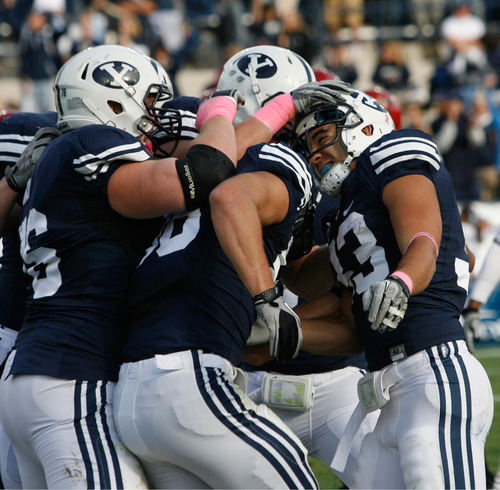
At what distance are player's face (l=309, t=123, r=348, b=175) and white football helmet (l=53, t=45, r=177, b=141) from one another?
0.63 m

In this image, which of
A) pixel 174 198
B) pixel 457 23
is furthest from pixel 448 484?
pixel 457 23

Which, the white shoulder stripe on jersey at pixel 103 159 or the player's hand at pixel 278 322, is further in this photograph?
the white shoulder stripe on jersey at pixel 103 159

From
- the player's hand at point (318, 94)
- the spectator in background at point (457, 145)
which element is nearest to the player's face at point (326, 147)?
the player's hand at point (318, 94)

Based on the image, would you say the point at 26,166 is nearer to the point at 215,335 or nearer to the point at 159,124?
the point at 159,124

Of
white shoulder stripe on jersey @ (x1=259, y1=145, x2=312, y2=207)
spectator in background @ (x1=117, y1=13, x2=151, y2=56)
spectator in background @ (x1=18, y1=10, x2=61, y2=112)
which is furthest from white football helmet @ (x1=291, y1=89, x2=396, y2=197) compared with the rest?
spectator in background @ (x1=117, y1=13, x2=151, y2=56)

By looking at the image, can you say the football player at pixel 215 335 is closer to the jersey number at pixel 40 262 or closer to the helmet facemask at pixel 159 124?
the jersey number at pixel 40 262

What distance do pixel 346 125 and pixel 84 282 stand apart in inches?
48.8

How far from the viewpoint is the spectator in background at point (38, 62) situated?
13734 mm

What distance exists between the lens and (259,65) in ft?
14.3

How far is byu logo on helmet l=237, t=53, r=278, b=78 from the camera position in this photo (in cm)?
432

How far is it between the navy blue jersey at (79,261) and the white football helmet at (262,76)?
126 cm

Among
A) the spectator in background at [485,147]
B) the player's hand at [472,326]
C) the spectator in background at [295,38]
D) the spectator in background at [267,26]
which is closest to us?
the player's hand at [472,326]

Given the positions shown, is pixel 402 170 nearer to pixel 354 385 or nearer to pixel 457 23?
pixel 354 385

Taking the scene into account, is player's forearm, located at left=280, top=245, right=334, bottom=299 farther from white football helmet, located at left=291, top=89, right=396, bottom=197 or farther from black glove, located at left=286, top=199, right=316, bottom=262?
white football helmet, located at left=291, top=89, right=396, bottom=197
